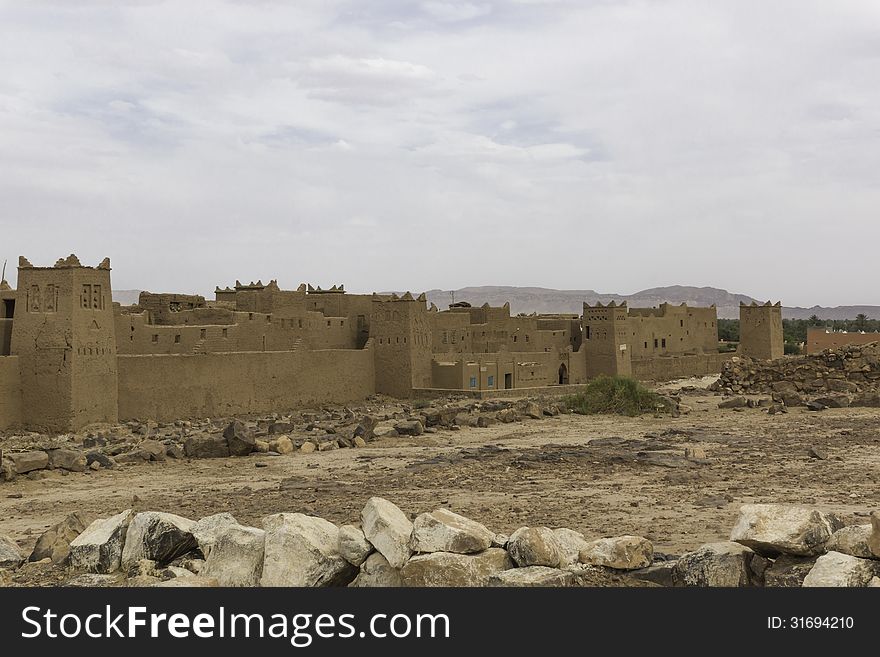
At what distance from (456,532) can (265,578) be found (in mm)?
1824

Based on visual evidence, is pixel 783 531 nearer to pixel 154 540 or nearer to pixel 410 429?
pixel 154 540

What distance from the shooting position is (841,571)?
7.39m

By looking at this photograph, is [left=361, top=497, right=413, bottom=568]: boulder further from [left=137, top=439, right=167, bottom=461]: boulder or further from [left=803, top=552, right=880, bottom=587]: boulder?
[left=137, top=439, right=167, bottom=461]: boulder

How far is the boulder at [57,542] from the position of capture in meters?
10.3

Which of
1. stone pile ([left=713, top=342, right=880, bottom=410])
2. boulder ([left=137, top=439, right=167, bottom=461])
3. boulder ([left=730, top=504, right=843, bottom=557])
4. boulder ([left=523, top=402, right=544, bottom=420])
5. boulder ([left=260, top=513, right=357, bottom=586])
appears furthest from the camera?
stone pile ([left=713, top=342, right=880, bottom=410])

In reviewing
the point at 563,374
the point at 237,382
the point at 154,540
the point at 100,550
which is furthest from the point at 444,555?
the point at 563,374

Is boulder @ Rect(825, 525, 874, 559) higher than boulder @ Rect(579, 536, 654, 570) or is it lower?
higher

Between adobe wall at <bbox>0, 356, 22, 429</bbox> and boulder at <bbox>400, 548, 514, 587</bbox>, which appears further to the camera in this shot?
adobe wall at <bbox>0, 356, 22, 429</bbox>

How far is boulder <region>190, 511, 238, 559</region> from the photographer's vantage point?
964 cm

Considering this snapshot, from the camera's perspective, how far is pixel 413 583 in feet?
27.4

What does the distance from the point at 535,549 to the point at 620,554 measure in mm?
745

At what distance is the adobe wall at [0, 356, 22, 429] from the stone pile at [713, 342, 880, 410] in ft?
72.6

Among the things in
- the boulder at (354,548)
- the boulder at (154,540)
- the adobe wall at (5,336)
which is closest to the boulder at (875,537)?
the boulder at (354,548)

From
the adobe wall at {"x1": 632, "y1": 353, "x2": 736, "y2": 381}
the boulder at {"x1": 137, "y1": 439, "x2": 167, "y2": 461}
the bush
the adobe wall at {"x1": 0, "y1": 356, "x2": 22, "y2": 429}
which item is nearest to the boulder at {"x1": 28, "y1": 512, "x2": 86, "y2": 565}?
the boulder at {"x1": 137, "y1": 439, "x2": 167, "y2": 461}
